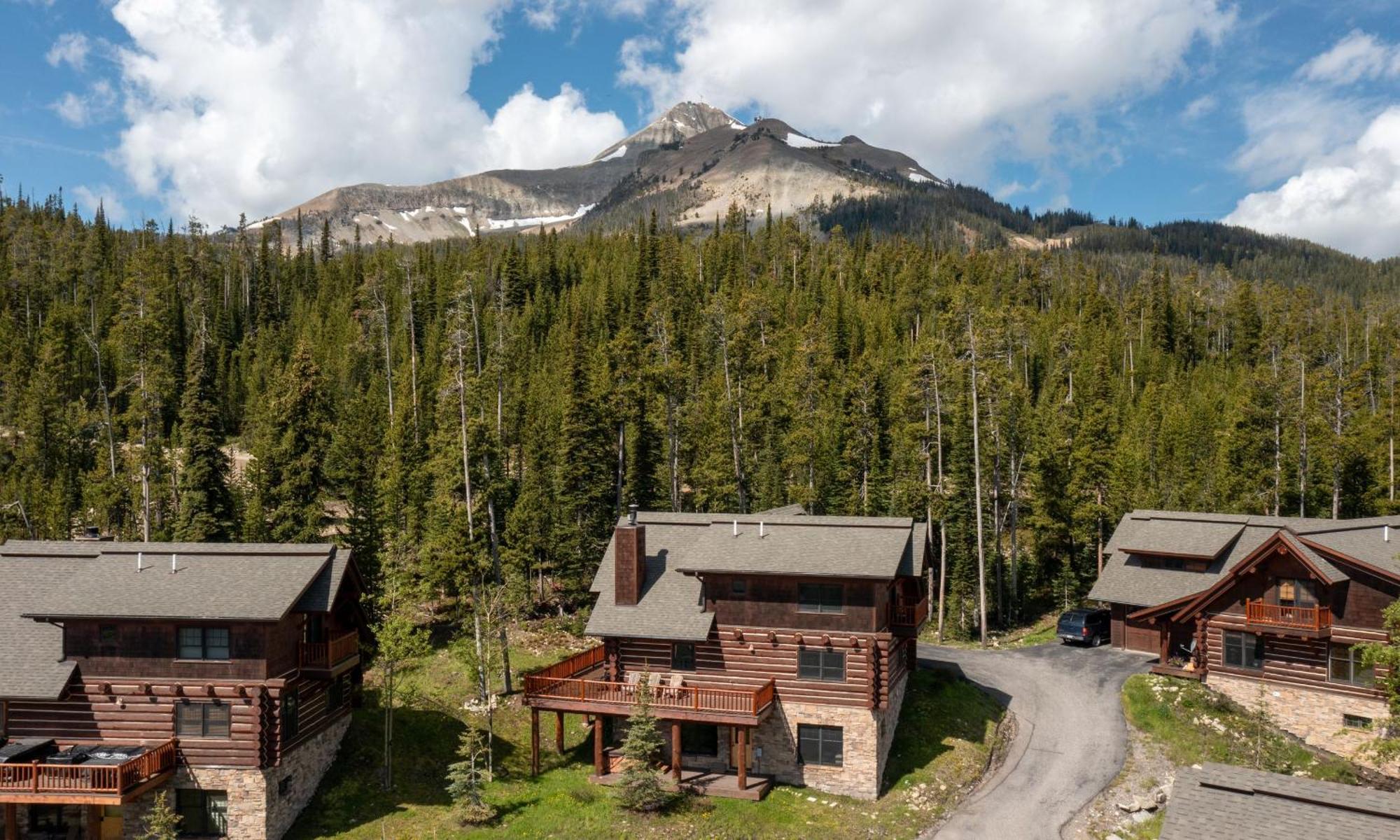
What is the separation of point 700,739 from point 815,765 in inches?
173

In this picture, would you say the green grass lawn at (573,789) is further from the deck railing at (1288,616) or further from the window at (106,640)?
the deck railing at (1288,616)

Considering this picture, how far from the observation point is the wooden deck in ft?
101

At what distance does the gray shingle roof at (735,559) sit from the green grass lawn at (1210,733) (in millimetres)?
11135

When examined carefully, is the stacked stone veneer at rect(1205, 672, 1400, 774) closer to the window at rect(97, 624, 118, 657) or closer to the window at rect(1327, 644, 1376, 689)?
the window at rect(1327, 644, 1376, 689)

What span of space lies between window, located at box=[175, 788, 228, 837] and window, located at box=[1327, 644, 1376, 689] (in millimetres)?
41006

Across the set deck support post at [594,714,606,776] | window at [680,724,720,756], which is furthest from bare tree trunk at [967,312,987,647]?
deck support post at [594,714,606,776]

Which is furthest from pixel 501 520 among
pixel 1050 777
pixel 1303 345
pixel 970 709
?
pixel 1303 345

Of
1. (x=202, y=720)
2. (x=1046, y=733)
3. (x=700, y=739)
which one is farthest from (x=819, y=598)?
(x=202, y=720)

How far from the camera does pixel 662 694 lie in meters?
32.0

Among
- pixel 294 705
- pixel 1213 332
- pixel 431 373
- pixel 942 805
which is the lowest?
pixel 942 805

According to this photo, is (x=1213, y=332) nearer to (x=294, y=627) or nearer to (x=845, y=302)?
(x=845, y=302)

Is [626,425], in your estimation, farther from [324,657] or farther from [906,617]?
[324,657]

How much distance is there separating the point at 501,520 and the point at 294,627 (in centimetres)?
1771

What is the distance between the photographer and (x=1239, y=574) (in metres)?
37.2
